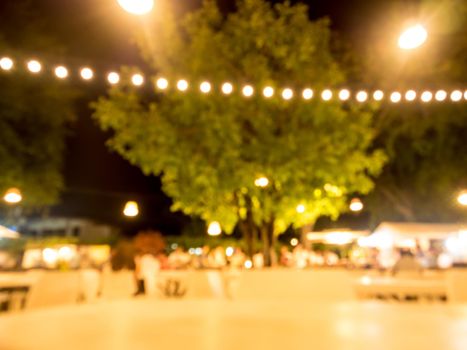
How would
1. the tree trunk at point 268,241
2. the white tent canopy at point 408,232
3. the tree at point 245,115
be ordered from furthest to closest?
the white tent canopy at point 408,232
the tree trunk at point 268,241
the tree at point 245,115

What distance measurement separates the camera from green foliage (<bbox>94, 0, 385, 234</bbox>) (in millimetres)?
10219

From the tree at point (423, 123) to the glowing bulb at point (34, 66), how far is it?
6.15 m

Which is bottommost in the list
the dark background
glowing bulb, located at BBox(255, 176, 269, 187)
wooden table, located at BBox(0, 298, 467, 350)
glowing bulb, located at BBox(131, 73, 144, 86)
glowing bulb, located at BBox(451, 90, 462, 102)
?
wooden table, located at BBox(0, 298, 467, 350)

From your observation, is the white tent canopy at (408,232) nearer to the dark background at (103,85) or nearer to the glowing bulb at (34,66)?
the dark background at (103,85)

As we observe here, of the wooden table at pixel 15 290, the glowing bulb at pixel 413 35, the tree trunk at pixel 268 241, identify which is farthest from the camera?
the tree trunk at pixel 268 241

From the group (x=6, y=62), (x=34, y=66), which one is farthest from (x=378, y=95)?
(x=6, y=62)

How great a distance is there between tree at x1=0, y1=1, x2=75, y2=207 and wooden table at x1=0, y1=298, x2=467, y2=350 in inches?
478

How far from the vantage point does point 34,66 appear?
268 inches

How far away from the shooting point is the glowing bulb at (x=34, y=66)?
6758mm

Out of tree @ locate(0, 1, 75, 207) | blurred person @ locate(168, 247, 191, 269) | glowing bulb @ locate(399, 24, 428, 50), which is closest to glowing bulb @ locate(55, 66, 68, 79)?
glowing bulb @ locate(399, 24, 428, 50)

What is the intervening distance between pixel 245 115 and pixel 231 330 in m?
9.15

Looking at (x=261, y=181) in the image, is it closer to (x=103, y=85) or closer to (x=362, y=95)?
(x=362, y=95)

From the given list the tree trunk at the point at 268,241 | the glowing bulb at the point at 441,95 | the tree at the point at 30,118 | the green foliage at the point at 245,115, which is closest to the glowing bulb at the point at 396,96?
the glowing bulb at the point at 441,95

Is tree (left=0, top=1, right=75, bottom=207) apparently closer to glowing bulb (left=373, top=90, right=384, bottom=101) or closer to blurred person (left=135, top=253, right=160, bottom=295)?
blurred person (left=135, top=253, right=160, bottom=295)
